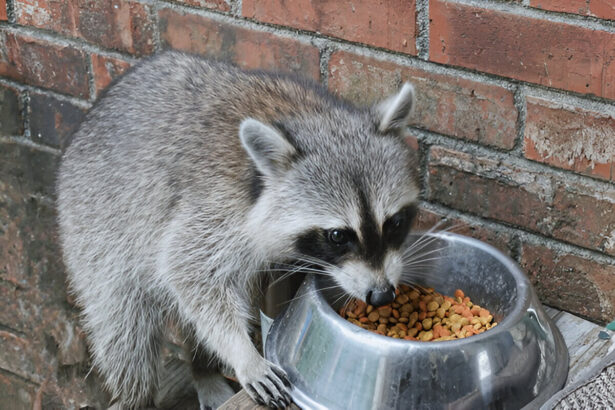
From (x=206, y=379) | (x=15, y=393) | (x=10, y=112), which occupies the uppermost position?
(x=10, y=112)

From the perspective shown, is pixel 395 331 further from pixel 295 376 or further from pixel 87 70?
pixel 87 70

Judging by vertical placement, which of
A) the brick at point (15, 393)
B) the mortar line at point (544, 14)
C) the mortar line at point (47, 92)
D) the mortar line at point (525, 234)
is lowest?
the brick at point (15, 393)

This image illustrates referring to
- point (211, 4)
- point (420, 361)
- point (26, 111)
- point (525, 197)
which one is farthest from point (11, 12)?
point (420, 361)

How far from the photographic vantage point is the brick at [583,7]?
144cm

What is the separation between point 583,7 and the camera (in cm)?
146

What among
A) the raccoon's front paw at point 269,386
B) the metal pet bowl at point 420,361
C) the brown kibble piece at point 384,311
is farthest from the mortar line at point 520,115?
the raccoon's front paw at point 269,386

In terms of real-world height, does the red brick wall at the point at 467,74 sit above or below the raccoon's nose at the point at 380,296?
→ above

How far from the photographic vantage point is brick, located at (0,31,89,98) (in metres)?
2.21

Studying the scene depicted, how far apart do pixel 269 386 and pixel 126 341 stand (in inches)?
20.3

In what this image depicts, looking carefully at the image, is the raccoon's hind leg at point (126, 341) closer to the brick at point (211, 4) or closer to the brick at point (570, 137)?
the brick at point (211, 4)

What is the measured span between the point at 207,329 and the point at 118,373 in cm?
32

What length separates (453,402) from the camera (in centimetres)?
128

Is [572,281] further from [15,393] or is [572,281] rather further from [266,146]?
[15,393]

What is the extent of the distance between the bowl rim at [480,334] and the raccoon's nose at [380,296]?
8 centimetres
